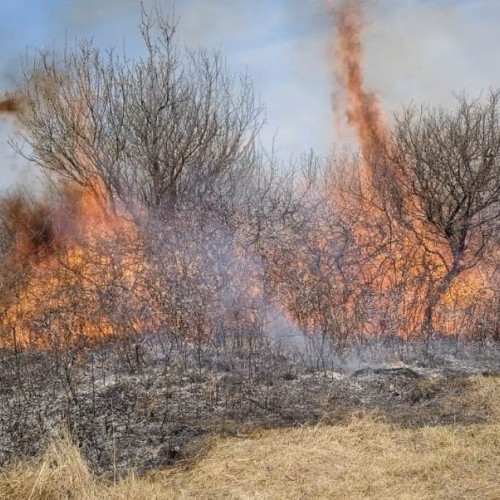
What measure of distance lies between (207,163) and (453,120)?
5.87 m

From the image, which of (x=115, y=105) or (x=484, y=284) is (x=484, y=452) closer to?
(x=484, y=284)

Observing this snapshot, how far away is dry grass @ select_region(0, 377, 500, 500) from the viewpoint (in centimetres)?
475

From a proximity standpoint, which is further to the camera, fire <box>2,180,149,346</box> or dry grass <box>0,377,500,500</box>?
fire <box>2,180,149,346</box>

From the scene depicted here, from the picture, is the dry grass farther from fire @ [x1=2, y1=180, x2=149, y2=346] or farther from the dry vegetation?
fire @ [x1=2, y1=180, x2=149, y2=346]

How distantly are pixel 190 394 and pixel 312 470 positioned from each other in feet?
9.01

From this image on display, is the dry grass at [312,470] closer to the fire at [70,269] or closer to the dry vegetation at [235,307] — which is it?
the dry vegetation at [235,307]

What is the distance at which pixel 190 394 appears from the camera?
757cm

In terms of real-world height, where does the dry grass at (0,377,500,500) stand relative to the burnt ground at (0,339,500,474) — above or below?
below

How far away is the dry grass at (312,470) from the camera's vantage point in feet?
15.6

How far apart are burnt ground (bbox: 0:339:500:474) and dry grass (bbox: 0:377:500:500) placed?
1.41 feet

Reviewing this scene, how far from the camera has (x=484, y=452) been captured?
18.2 feet

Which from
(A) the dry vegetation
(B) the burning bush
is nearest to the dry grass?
(A) the dry vegetation

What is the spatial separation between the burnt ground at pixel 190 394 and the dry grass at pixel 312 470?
431 mm

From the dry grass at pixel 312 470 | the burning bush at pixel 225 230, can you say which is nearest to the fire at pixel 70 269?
the burning bush at pixel 225 230
